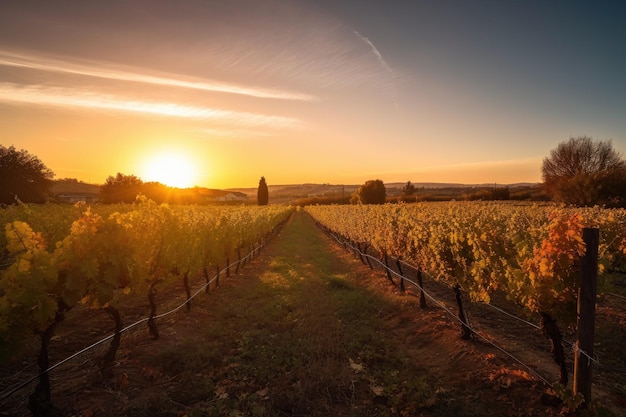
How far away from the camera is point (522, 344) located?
25.0ft

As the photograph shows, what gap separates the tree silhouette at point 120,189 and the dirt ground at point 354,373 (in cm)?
6075

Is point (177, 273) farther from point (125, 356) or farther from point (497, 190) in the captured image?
point (497, 190)

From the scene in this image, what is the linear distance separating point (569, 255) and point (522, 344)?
382cm

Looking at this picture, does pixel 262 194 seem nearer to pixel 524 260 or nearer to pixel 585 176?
pixel 585 176

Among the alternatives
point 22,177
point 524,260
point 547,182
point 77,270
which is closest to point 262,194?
point 22,177

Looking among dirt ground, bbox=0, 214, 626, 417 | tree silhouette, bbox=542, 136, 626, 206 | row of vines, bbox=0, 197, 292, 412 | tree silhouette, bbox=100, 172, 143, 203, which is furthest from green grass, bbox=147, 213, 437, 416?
tree silhouette, bbox=100, 172, 143, 203

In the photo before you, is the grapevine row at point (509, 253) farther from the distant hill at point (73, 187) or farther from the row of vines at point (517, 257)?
the distant hill at point (73, 187)

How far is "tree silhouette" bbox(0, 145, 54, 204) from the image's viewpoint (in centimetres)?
3886

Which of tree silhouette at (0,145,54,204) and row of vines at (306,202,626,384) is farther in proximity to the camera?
tree silhouette at (0,145,54,204)

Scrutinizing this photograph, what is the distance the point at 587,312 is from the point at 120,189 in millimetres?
73417

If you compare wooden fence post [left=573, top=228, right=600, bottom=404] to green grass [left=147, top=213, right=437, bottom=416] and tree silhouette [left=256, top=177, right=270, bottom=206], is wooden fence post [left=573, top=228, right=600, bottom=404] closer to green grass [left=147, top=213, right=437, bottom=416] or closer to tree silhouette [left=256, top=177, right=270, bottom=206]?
green grass [left=147, top=213, right=437, bottom=416]

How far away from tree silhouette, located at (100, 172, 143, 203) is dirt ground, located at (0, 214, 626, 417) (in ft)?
199

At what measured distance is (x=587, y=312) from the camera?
4.67 m

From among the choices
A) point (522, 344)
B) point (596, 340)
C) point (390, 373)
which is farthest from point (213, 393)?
point (596, 340)
